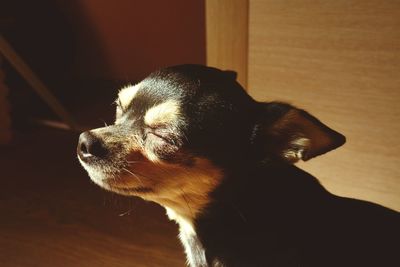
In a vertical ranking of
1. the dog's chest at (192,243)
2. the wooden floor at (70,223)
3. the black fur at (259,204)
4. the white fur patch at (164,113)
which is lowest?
the wooden floor at (70,223)

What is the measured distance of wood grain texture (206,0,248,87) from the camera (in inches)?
67.1

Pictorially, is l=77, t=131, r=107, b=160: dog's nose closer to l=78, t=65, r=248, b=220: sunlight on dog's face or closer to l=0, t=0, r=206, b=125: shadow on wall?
l=78, t=65, r=248, b=220: sunlight on dog's face

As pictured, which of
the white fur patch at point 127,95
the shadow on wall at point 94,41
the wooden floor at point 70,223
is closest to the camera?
the white fur patch at point 127,95

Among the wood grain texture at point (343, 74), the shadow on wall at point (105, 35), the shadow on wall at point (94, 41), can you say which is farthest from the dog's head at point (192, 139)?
the shadow on wall at point (105, 35)

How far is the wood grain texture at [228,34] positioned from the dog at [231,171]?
0.53 metres

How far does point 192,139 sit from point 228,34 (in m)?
0.74

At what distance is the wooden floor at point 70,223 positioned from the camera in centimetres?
168

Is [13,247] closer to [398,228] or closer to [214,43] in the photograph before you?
[214,43]

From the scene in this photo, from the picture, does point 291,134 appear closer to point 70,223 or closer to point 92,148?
point 92,148

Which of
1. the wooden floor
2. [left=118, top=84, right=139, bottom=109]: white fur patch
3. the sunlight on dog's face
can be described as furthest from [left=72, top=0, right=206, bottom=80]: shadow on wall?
the sunlight on dog's face

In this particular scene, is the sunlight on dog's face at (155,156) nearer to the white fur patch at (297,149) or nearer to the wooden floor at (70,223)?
the white fur patch at (297,149)

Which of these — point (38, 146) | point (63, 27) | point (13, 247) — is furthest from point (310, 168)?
point (63, 27)

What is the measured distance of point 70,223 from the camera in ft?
6.18

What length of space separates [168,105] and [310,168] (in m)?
0.85
